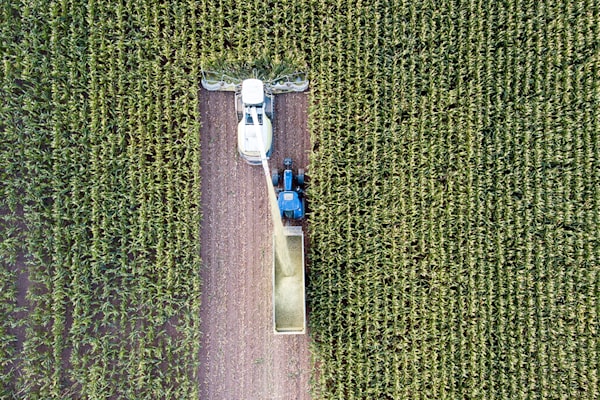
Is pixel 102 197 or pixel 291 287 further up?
pixel 102 197

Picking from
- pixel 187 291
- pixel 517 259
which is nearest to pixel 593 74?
pixel 517 259

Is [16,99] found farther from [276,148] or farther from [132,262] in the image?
[276,148]

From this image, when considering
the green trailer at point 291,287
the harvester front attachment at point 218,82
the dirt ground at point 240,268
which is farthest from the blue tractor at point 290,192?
the harvester front attachment at point 218,82

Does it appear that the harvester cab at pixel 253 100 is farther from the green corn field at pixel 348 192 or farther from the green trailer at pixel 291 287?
the green trailer at pixel 291 287

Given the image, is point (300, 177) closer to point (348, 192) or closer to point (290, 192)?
point (290, 192)

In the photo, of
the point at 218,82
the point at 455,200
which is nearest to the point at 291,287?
the point at 455,200

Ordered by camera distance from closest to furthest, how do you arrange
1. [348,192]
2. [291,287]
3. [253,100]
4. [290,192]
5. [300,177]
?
[253,100]
[291,287]
[290,192]
[348,192]
[300,177]
